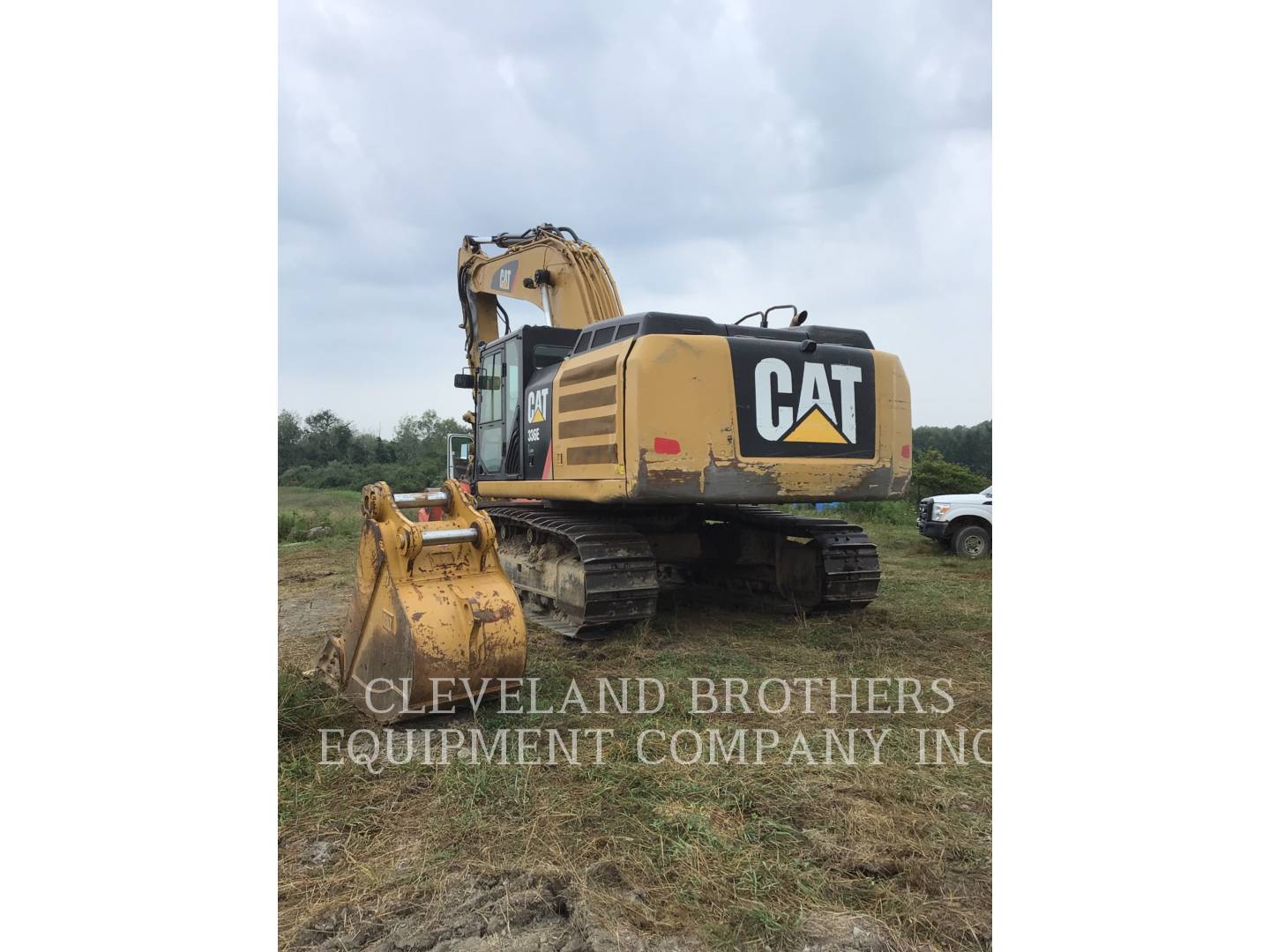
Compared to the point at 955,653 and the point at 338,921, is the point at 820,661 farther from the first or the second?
the point at 338,921

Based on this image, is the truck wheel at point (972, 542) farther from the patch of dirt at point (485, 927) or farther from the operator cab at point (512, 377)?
the patch of dirt at point (485, 927)

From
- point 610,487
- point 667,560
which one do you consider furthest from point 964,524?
point 610,487

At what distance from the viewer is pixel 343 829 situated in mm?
2930

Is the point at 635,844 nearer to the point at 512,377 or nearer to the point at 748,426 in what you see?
the point at 748,426

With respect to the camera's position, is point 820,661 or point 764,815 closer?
point 764,815

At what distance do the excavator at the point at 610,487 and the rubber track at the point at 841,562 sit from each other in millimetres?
16

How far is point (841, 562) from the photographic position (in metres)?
6.46

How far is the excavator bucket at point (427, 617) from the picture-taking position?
143 inches

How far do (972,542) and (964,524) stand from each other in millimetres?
284

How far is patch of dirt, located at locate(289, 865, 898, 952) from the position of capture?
2242 millimetres

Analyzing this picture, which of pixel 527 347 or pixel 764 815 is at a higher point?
pixel 527 347

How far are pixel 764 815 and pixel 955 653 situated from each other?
122 inches

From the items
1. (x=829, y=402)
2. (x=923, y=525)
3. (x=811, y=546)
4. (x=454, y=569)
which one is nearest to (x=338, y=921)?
(x=454, y=569)

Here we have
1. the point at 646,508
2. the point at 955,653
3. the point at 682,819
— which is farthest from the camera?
the point at 646,508
